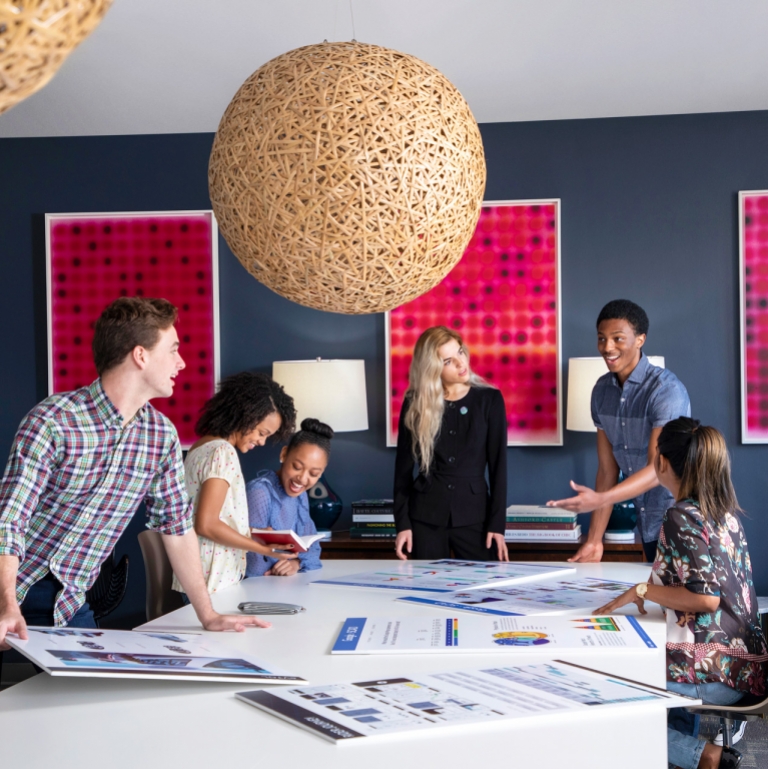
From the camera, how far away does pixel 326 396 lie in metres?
4.14

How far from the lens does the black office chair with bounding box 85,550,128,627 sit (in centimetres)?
287

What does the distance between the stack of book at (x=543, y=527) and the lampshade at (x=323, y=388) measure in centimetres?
90

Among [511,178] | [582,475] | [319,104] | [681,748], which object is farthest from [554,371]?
[319,104]

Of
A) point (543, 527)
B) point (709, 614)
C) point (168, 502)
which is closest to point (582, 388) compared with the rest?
point (543, 527)

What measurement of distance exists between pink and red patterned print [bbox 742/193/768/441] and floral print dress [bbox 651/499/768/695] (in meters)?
2.28

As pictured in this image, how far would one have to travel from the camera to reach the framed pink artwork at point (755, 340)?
438cm

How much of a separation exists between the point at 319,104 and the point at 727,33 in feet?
8.44

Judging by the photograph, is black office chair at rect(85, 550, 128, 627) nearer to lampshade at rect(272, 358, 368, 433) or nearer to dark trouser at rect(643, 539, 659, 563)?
lampshade at rect(272, 358, 368, 433)

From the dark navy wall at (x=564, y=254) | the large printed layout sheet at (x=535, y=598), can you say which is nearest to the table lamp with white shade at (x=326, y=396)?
the dark navy wall at (x=564, y=254)

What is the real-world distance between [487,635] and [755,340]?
3117 millimetres

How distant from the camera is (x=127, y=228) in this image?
4.73 meters

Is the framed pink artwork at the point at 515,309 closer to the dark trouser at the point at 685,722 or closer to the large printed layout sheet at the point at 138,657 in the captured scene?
the dark trouser at the point at 685,722

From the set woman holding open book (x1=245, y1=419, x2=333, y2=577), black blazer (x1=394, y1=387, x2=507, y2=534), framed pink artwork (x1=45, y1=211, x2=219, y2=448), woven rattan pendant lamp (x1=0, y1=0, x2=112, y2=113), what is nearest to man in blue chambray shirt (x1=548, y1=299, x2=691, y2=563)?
black blazer (x1=394, y1=387, x2=507, y2=534)

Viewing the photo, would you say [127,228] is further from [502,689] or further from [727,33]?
[502,689]
